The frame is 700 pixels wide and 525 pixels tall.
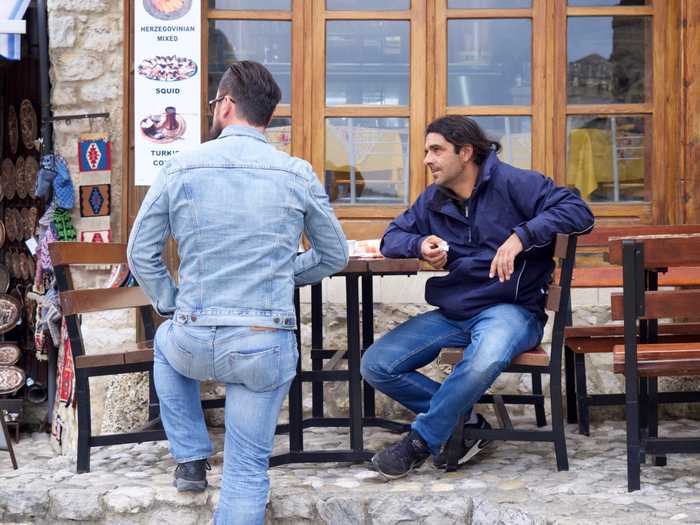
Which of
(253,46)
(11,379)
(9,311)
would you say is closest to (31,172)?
(9,311)

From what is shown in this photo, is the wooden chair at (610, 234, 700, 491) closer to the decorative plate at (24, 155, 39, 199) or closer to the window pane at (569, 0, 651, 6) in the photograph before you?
the window pane at (569, 0, 651, 6)

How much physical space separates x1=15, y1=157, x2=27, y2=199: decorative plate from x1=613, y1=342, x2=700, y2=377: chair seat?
14.8ft

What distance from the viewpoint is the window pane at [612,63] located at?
5.24 m

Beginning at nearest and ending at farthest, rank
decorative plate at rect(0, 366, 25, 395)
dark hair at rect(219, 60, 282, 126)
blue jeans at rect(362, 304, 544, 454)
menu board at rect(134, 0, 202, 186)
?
dark hair at rect(219, 60, 282, 126), blue jeans at rect(362, 304, 544, 454), menu board at rect(134, 0, 202, 186), decorative plate at rect(0, 366, 25, 395)

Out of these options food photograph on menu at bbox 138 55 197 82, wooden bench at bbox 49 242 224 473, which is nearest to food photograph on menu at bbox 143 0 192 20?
food photograph on menu at bbox 138 55 197 82

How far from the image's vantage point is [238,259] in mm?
2979

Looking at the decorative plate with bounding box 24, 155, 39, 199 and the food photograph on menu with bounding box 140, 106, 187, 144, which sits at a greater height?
the food photograph on menu with bounding box 140, 106, 187, 144

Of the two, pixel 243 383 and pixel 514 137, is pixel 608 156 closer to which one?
pixel 514 137

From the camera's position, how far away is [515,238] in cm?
384

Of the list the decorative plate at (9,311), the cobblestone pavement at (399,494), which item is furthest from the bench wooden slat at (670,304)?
the decorative plate at (9,311)

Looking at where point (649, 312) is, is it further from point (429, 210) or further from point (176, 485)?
point (176, 485)

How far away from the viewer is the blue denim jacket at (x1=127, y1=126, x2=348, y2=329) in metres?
2.97

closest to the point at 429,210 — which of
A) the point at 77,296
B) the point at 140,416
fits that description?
the point at 77,296

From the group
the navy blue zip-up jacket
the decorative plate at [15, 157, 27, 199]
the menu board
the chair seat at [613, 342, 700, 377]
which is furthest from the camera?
the decorative plate at [15, 157, 27, 199]
